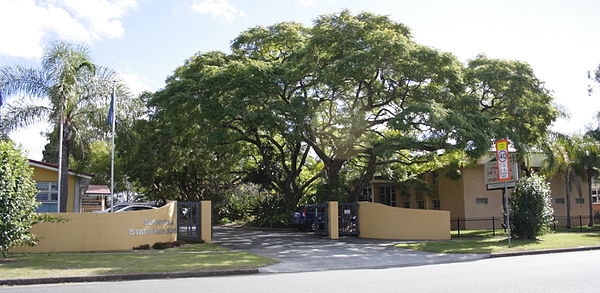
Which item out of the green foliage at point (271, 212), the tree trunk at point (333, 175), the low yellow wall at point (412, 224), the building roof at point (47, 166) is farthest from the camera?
the green foliage at point (271, 212)

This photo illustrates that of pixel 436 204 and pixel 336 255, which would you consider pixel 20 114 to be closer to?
pixel 336 255

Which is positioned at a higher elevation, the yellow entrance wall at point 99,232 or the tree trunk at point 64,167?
the tree trunk at point 64,167

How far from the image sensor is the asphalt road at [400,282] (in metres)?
9.92

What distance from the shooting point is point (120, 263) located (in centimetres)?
1423

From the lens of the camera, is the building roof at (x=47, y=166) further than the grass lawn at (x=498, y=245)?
Yes

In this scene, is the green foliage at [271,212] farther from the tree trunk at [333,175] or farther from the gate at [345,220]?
the gate at [345,220]

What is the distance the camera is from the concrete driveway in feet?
48.7

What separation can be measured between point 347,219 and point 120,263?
13551 millimetres

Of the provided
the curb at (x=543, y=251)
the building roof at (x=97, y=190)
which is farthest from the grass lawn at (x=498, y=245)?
the building roof at (x=97, y=190)

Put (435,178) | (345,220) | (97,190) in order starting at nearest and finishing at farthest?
(345,220) < (97,190) < (435,178)

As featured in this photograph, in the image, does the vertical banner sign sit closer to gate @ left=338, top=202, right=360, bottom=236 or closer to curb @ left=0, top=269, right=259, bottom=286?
gate @ left=338, top=202, right=360, bottom=236

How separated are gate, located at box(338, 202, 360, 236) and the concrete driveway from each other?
1914mm

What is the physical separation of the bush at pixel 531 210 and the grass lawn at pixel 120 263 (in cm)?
1255

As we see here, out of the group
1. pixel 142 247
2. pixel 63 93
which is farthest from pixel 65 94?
pixel 142 247
